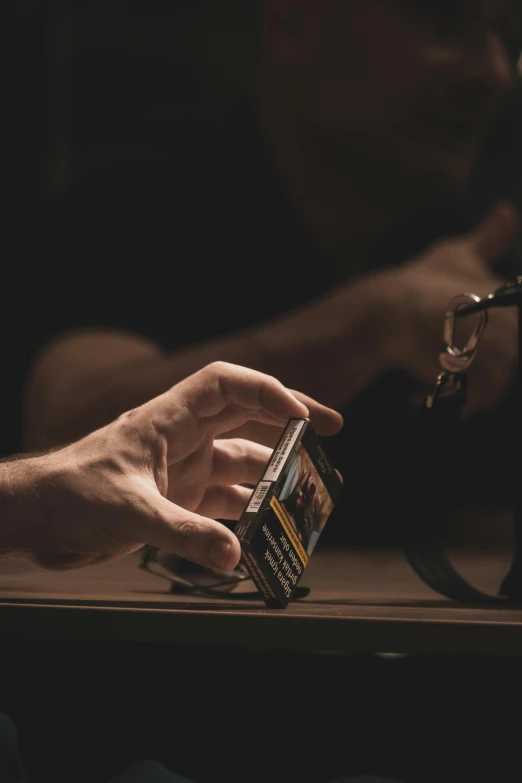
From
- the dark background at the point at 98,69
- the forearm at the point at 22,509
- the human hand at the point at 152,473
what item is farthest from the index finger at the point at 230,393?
the dark background at the point at 98,69

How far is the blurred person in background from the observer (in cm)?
165

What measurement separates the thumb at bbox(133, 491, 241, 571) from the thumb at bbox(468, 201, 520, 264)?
66 cm

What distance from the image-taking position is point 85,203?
1874mm

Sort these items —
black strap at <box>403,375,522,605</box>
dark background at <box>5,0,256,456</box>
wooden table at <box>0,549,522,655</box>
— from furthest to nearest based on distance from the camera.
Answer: dark background at <box>5,0,256,456</box> < black strap at <box>403,375,522,605</box> < wooden table at <box>0,549,522,655</box>

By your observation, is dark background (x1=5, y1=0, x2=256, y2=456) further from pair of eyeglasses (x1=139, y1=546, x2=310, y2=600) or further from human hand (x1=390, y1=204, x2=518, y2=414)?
pair of eyeglasses (x1=139, y1=546, x2=310, y2=600)

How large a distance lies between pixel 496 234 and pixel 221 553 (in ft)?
2.32

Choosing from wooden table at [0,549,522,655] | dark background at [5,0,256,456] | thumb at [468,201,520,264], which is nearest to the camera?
wooden table at [0,549,522,655]

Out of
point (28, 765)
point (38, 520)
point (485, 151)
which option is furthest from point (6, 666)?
point (485, 151)

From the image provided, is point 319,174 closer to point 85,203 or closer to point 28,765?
point 85,203

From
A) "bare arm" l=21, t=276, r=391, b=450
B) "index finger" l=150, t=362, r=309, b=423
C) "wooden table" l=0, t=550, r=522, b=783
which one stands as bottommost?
"wooden table" l=0, t=550, r=522, b=783

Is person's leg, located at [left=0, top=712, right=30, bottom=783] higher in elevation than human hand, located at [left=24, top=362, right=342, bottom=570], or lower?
lower

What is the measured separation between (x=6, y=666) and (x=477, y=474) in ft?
4.39

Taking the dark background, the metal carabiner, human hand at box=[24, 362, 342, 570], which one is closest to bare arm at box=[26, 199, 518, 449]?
the metal carabiner

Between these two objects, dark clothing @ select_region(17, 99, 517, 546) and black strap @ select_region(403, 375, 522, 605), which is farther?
dark clothing @ select_region(17, 99, 517, 546)
